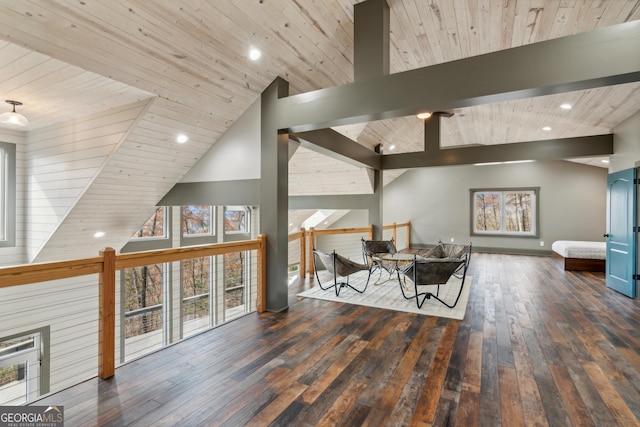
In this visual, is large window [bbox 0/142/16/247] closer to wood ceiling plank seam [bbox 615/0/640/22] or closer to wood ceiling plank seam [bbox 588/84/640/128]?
wood ceiling plank seam [bbox 615/0/640/22]

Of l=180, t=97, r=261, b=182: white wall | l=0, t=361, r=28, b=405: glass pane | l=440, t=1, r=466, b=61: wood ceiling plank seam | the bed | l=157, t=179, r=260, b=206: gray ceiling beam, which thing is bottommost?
l=0, t=361, r=28, b=405: glass pane

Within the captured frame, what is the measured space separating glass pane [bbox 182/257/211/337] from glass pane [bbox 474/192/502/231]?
7968 mm

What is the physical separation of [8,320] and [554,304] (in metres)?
7.34

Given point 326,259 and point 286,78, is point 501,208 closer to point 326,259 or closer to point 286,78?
point 326,259

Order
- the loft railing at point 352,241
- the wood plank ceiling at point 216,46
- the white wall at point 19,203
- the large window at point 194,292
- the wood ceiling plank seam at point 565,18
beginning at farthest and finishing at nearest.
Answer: the loft railing at point 352,241, the large window at point 194,292, the white wall at point 19,203, the wood ceiling plank seam at point 565,18, the wood plank ceiling at point 216,46

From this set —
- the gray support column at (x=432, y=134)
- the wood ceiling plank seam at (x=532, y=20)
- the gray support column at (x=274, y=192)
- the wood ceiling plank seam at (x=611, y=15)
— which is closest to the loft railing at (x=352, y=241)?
the gray support column at (x=432, y=134)

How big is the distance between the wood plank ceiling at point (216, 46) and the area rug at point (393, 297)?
281 cm

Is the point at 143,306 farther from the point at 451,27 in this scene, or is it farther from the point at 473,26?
the point at 473,26

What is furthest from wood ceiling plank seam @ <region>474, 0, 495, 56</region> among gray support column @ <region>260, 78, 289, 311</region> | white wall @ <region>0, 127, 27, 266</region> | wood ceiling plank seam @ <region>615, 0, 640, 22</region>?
white wall @ <region>0, 127, 27, 266</region>

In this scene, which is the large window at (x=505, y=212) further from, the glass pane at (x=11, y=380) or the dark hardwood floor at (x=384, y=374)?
the glass pane at (x=11, y=380)

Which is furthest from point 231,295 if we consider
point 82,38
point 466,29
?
point 466,29

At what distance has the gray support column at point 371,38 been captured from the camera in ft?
10.3

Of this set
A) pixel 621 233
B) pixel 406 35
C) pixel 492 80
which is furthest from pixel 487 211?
pixel 492 80

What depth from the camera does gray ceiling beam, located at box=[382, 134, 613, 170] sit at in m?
5.50
